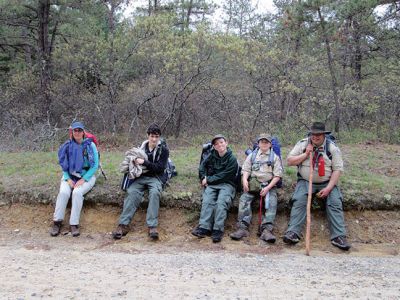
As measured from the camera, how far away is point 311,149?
6480mm

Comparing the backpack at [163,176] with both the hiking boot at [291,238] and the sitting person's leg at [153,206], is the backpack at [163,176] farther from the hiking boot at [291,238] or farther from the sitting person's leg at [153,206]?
the hiking boot at [291,238]

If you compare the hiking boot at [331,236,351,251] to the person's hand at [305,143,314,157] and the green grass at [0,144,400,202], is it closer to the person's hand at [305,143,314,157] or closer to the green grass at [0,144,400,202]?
the green grass at [0,144,400,202]

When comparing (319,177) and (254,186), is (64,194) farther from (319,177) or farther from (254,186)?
(319,177)

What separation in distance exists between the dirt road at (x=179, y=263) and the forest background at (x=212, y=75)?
708cm

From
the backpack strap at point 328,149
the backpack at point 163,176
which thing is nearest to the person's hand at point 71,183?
the backpack at point 163,176

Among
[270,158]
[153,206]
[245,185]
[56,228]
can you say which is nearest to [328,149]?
[270,158]

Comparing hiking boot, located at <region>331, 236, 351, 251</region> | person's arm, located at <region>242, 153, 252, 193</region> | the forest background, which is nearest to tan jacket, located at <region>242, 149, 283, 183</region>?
person's arm, located at <region>242, 153, 252, 193</region>

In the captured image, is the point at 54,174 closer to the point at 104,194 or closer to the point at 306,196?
the point at 104,194

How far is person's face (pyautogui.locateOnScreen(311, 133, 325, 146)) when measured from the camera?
21.2ft

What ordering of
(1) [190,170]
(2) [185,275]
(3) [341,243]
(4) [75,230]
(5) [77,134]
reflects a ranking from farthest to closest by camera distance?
(1) [190,170], (5) [77,134], (4) [75,230], (3) [341,243], (2) [185,275]

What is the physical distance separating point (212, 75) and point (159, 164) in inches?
318

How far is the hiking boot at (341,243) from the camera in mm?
5961

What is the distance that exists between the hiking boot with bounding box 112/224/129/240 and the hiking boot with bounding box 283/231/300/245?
97.0 inches

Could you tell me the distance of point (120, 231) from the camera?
252 inches
